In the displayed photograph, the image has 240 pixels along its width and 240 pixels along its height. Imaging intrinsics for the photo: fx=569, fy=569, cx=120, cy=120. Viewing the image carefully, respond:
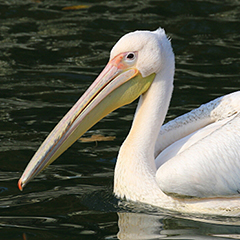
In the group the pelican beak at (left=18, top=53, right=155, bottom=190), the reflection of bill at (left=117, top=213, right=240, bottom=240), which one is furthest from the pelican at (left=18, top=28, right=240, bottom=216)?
the reflection of bill at (left=117, top=213, right=240, bottom=240)

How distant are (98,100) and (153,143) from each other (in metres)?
0.59

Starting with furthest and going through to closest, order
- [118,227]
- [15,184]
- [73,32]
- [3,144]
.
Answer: [73,32] → [3,144] → [15,184] → [118,227]

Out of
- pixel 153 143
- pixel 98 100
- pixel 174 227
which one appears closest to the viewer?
pixel 174 227

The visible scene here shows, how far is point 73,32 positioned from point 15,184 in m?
4.95

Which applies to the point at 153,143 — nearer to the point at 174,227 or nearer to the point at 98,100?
the point at 98,100

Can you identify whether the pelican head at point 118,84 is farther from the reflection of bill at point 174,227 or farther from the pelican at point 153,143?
the reflection of bill at point 174,227

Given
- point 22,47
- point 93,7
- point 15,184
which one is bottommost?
point 15,184

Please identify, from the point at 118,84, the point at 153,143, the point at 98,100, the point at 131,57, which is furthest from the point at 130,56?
the point at 153,143

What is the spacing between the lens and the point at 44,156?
439cm

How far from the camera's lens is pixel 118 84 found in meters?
4.63

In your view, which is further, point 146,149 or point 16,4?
point 16,4

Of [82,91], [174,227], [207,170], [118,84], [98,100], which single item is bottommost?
[174,227]

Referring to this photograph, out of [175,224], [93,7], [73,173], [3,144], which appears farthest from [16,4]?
[175,224]

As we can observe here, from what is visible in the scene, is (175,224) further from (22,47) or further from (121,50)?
(22,47)
